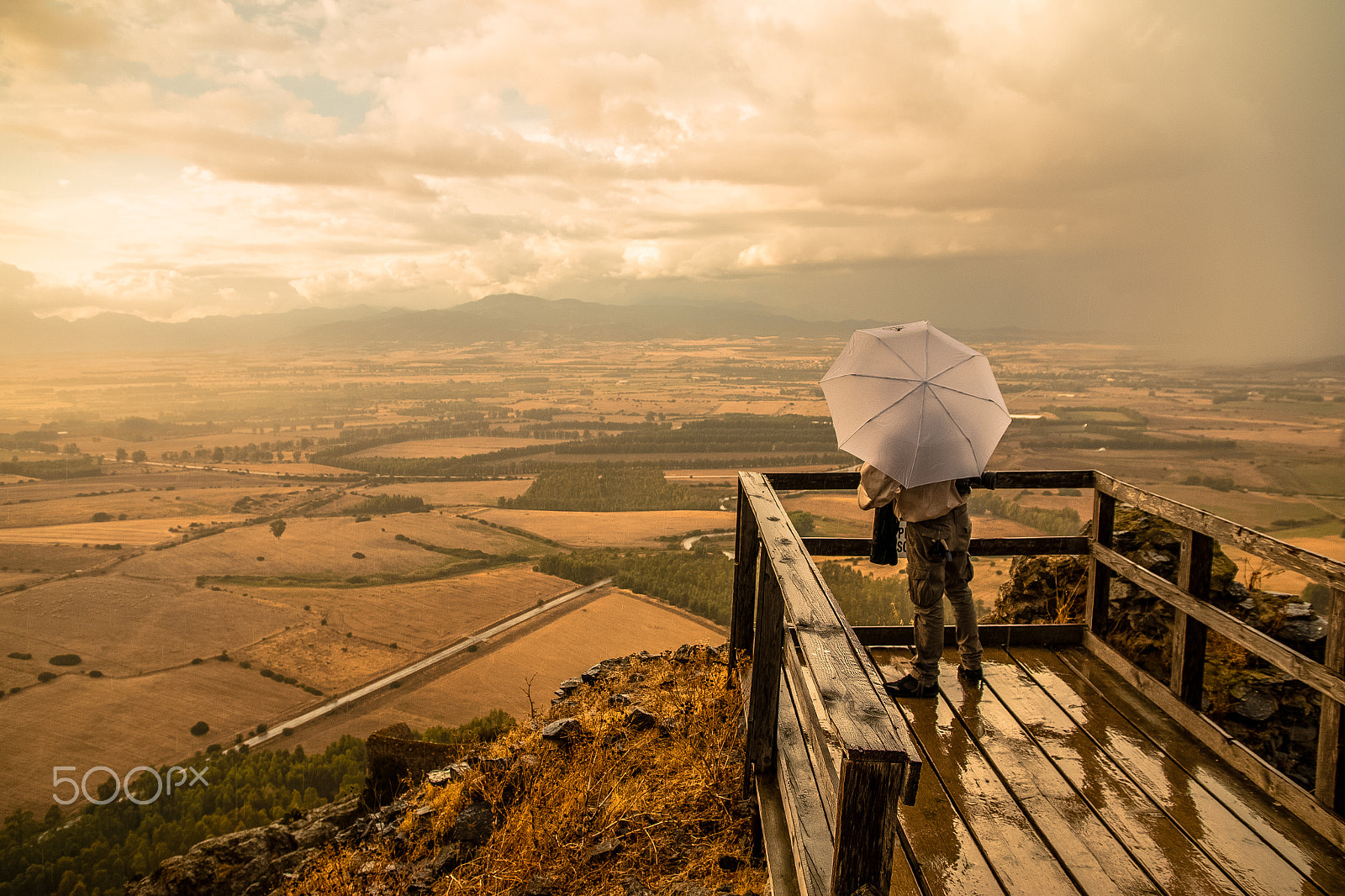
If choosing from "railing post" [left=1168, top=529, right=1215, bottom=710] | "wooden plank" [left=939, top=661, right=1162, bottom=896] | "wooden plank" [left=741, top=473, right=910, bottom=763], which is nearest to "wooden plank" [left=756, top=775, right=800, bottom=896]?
"wooden plank" [left=741, top=473, right=910, bottom=763]

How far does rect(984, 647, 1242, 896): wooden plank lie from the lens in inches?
109

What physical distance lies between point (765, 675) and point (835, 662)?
1.41 metres

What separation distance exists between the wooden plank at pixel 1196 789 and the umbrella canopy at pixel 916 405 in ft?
5.47

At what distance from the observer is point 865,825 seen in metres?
1.67

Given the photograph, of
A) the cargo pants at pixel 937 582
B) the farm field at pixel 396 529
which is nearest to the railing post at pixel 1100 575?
the cargo pants at pixel 937 582

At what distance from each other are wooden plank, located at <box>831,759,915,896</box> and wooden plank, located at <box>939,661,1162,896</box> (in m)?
1.58

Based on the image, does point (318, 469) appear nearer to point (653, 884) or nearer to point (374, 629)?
point (374, 629)

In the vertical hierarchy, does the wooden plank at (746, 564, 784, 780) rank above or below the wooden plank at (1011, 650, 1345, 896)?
above

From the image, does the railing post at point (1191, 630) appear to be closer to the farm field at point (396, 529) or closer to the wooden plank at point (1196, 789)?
the wooden plank at point (1196, 789)

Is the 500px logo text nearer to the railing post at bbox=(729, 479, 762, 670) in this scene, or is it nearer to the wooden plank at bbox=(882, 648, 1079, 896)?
the railing post at bbox=(729, 479, 762, 670)

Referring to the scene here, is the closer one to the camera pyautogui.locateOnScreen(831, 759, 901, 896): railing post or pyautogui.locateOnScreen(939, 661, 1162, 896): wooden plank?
pyautogui.locateOnScreen(831, 759, 901, 896): railing post

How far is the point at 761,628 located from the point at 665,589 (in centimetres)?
4772

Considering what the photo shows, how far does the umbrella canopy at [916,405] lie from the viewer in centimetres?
352

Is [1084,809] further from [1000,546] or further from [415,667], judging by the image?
[415,667]
